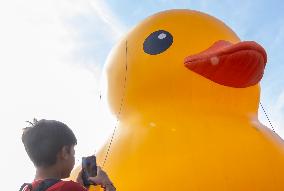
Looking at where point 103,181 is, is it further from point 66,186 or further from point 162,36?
point 162,36

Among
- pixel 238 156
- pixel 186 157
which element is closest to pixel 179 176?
pixel 186 157

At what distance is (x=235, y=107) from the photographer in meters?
3.91

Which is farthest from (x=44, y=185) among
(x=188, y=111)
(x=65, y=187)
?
(x=188, y=111)

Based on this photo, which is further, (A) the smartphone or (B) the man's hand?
(A) the smartphone

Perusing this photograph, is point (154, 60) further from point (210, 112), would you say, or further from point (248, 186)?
point (248, 186)

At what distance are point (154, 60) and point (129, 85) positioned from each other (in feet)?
1.11

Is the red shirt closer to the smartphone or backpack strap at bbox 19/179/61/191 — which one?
backpack strap at bbox 19/179/61/191

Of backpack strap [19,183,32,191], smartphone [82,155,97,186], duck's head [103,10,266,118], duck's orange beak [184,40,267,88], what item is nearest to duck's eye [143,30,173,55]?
duck's head [103,10,266,118]

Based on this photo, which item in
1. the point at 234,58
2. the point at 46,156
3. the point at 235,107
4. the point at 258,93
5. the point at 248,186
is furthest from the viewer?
the point at 258,93

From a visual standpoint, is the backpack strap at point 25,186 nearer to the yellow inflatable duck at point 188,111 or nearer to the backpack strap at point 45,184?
the backpack strap at point 45,184

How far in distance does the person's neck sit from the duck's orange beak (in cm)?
205

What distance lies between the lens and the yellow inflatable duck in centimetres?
324

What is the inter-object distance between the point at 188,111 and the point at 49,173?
→ 79.8 inches

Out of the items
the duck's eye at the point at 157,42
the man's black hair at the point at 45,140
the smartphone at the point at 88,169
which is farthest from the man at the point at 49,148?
the duck's eye at the point at 157,42
